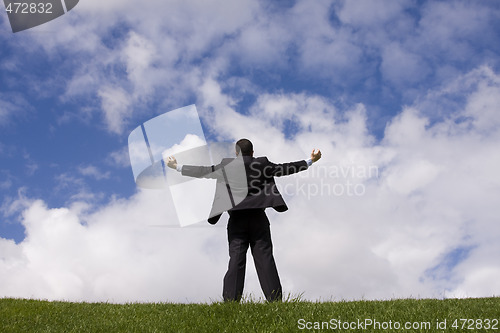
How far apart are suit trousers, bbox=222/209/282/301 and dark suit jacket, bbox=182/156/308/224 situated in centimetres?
21

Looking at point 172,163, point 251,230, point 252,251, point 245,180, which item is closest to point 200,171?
point 172,163

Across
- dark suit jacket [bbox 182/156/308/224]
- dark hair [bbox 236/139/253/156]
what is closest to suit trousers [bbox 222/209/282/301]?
dark suit jacket [bbox 182/156/308/224]

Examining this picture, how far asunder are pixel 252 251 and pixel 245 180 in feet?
3.99

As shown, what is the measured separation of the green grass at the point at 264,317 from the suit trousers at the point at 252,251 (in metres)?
0.44

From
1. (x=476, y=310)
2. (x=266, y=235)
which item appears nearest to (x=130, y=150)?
(x=266, y=235)

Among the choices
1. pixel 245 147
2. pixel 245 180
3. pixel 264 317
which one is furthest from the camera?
pixel 245 147

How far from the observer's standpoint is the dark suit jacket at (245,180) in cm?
801

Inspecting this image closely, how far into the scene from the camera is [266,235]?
315 inches

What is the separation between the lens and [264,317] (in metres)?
6.87

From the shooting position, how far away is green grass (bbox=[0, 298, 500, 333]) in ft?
21.4

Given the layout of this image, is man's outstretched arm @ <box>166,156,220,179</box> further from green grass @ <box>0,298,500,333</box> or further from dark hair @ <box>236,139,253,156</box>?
green grass @ <box>0,298,500,333</box>

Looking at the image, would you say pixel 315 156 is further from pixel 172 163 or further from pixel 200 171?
pixel 172 163

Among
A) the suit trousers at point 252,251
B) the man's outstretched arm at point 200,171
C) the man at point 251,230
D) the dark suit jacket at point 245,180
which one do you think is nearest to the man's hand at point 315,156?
the dark suit jacket at point 245,180

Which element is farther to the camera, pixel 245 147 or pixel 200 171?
pixel 245 147
